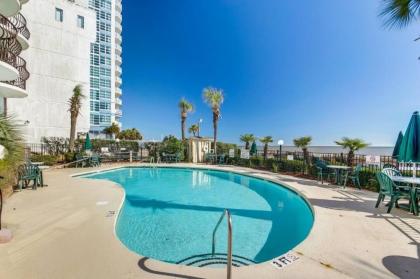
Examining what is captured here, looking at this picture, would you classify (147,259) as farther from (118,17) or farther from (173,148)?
(118,17)

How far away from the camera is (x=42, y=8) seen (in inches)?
889

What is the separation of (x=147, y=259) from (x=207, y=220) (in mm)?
2917

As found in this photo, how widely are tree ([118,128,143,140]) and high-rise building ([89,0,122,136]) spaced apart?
104 inches

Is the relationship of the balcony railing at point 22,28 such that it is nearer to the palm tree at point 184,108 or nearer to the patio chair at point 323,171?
the palm tree at point 184,108

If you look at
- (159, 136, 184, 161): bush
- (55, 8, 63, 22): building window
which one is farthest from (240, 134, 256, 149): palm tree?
(55, 8, 63, 22): building window

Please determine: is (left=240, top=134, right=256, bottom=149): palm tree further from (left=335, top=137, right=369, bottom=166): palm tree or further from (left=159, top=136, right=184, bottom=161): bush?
(left=335, top=137, right=369, bottom=166): palm tree

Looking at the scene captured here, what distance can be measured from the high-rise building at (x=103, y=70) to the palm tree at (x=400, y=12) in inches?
1471

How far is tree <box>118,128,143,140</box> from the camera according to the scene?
39.4 metres

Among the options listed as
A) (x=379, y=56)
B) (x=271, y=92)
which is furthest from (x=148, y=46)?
(x=379, y=56)

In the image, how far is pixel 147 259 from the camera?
3.04m

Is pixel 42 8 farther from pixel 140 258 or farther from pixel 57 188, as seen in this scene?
pixel 140 258

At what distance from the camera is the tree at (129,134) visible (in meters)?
39.4

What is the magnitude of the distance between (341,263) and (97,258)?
3275 mm

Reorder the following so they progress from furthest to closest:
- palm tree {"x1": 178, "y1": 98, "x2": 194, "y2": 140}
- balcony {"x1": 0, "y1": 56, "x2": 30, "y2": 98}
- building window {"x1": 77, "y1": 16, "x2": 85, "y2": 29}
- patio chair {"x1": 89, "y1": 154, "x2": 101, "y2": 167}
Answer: building window {"x1": 77, "y1": 16, "x2": 85, "y2": 29} < palm tree {"x1": 178, "y1": 98, "x2": 194, "y2": 140} < patio chair {"x1": 89, "y1": 154, "x2": 101, "y2": 167} < balcony {"x1": 0, "y1": 56, "x2": 30, "y2": 98}
